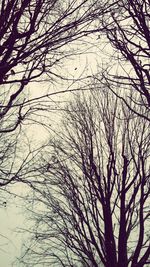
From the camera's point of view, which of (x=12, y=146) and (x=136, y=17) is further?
(x=12, y=146)

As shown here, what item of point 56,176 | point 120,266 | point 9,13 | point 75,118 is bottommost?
point 120,266

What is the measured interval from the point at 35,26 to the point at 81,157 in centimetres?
892

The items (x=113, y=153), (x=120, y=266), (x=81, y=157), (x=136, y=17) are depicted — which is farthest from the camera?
(x=81, y=157)

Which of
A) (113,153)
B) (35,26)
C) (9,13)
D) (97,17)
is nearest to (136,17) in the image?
(97,17)

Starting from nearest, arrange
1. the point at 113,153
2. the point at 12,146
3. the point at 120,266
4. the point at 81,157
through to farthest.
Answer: the point at 12,146 → the point at 120,266 → the point at 113,153 → the point at 81,157

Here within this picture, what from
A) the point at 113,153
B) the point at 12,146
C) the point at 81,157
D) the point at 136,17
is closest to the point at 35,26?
the point at 136,17

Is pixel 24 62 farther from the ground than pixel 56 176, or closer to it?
closer to it

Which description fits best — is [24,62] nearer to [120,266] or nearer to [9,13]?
[9,13]

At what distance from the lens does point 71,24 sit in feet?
16.8

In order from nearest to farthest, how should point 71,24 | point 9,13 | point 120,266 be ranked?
point 9,13 < point 71,24 < point 120,266

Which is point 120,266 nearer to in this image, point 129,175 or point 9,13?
point 129,175

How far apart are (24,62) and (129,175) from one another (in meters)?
8.38

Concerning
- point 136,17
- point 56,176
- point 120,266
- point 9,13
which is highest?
point 56,176

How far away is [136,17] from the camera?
6.31m
